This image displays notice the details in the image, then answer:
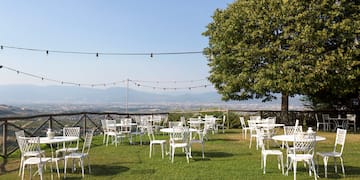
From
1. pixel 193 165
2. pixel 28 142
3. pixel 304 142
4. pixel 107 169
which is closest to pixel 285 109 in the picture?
pixel 193 165

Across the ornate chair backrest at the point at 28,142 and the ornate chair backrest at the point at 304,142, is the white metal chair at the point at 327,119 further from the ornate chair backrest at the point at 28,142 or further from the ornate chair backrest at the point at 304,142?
the ornate chair backrest at the point at 28,142

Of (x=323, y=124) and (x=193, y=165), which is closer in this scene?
(x=193, y=165)

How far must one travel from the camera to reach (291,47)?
15414 millimetres

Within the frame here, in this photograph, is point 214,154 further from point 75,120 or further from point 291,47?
point 291,47

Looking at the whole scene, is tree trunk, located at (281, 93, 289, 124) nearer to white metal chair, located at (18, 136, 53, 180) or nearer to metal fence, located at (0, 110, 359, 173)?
metal fence, located at (0, 110, 359, 173)

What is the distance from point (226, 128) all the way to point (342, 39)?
6862 millimetres

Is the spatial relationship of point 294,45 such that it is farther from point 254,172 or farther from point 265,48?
point 254,172

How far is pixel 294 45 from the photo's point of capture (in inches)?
599

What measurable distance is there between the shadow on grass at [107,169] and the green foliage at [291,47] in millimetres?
9062

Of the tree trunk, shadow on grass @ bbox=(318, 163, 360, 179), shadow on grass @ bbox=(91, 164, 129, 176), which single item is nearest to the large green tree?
the tree trunk

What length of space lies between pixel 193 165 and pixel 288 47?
1007 cm

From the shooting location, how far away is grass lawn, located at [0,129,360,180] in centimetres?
704

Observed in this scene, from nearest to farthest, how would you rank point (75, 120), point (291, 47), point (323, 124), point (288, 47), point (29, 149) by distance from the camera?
point (29, 149) → point (75, 120) → point (291, 47) → point (288, 47) → point (323, 124)

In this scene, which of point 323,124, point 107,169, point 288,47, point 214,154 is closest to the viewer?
point 107,169
